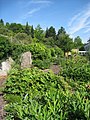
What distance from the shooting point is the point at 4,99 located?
Result: 6680 millimetres

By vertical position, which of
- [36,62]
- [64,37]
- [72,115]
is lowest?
[72,115]

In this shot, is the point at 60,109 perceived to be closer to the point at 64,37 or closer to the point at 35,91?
the point at 35,91

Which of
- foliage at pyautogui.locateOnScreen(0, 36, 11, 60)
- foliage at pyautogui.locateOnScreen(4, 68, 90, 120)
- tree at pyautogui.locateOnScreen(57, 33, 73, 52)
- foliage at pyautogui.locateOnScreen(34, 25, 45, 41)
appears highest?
foliage at pyautogui.locateOnScreen(34, 25, 45, 41)

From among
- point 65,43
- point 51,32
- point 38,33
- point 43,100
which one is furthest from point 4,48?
point 51,32

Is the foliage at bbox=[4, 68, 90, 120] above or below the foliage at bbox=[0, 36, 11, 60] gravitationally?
below

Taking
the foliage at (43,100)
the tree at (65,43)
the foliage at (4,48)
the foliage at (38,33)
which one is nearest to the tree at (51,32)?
the foliage at (38,33)

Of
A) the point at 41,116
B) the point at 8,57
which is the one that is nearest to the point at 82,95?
the point at 41,116

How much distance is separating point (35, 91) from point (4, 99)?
0.79m

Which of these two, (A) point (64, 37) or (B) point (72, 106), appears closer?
(B) point (72, 106)

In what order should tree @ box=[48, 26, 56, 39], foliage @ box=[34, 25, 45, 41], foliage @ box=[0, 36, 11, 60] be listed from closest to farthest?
1. foliage @ box=[0, 36, 11, 60]
2. foliage @ box=[34, 25, 45, 41]
3. tree @ box=[48, 26, 56, 39]

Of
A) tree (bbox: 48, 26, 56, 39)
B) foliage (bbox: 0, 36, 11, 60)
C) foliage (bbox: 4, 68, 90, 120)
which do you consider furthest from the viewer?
tree (bbox: 48, 26, 56, 39)

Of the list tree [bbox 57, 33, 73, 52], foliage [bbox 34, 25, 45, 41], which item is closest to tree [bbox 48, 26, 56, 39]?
foliage [bbox 34, 25, 45, 41]

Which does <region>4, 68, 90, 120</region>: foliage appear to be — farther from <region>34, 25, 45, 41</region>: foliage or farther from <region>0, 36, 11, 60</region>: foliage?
<region>34, 25, 45, 41</region>: foliage

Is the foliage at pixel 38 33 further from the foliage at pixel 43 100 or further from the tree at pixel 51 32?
the foliage at pixel 43 100
